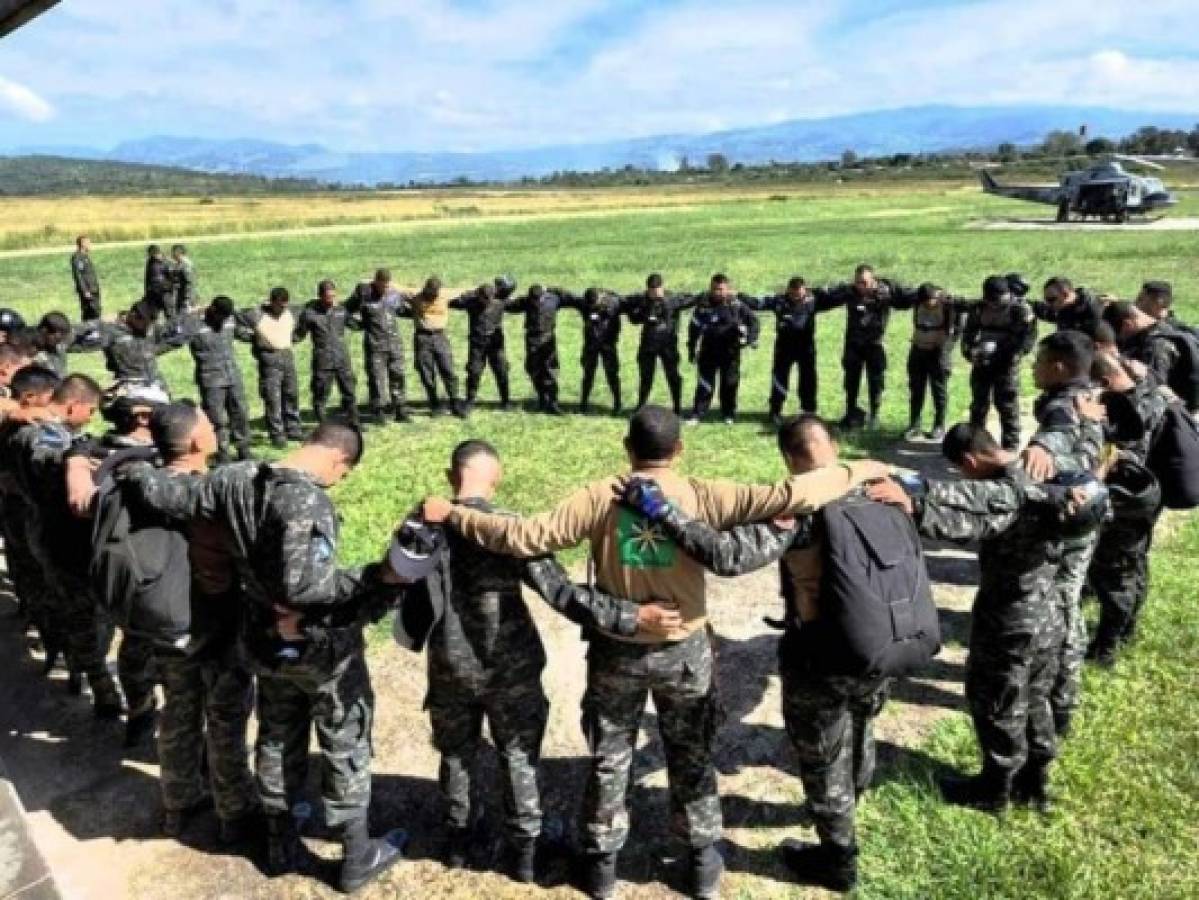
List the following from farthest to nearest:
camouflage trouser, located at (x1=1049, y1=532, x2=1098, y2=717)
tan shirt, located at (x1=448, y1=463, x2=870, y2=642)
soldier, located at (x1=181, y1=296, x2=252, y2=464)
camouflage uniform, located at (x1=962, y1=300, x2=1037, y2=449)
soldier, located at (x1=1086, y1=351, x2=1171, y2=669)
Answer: soldier, located at (x1=181, y1=296, x2=252, y2=464) → camouflage uniform, located at (x1=962, y1=300, x2=1037, y2=449) → soldier, located at (x1=1086, y1=351, x2=1171, y2=669) → camouflage trouser, located at (x1=1049, y1=532, x2=1098, y2=717) → tan shirt, located at (x1=448, y1=463, x2=870, y2=642)

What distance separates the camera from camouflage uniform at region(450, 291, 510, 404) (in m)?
13.1

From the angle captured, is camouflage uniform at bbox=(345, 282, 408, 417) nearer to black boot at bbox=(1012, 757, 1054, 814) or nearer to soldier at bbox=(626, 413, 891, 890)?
soldier at bbox=(626, 413, 891, 890)

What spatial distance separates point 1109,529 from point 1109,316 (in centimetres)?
291

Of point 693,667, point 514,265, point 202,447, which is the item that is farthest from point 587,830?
point 514,265

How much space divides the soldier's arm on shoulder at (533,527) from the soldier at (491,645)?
0.15m

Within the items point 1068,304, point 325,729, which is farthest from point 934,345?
point 325,729

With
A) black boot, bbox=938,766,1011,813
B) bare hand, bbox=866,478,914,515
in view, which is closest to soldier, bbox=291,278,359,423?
black boot, bbox=938,766,1011,813

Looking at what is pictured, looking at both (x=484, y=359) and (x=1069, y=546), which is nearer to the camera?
(x=1069, y=546)

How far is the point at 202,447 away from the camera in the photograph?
4.52 metres

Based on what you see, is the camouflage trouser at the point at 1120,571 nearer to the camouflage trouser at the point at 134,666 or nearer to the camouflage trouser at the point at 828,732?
the camouflage trouser at the point at 828,732

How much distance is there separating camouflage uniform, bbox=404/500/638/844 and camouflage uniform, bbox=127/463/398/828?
0.34 m

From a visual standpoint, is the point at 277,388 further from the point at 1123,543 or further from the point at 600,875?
the point at 1123,543

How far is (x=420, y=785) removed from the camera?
5352mm

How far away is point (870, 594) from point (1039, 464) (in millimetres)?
1397
